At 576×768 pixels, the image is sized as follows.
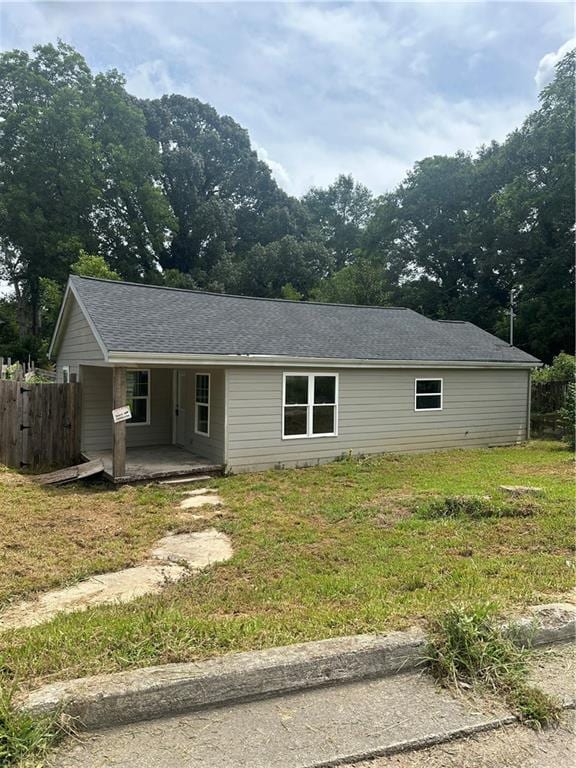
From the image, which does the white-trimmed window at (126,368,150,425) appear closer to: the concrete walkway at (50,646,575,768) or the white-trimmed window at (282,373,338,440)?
the white-trimmed window at (282,373,338,440)

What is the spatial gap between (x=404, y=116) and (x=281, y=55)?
3.67 metres

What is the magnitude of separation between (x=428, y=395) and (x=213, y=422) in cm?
556

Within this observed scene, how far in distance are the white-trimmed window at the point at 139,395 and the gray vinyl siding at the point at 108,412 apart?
100 mm

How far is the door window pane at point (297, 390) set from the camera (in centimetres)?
1037

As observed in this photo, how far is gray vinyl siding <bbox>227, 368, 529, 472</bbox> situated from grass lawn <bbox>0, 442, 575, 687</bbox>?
1209 millimetres

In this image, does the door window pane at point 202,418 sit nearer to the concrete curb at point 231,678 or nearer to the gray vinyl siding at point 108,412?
the gray vinyl siding at point 108,412

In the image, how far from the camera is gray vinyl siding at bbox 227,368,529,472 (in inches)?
386

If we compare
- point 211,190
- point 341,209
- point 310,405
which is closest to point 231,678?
point 310,405

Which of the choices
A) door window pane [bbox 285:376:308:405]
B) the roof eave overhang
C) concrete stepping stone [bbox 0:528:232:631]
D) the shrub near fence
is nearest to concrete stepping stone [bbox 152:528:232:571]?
concrete stepping stone [bbox 0:528:232:631]

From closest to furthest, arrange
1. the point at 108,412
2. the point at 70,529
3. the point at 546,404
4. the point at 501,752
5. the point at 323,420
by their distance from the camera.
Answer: the point at 501,752 < the point at 70,529 < the point at 323,420 < the point at 108,412 < the point at 546,404

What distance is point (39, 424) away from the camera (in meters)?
9.84

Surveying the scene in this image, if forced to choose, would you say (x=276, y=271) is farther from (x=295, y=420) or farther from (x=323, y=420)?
(x=295, y=420)

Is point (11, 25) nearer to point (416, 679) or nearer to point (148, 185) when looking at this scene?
point (416, 679)

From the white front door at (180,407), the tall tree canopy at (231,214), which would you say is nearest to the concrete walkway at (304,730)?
the white front door at (180,407)
